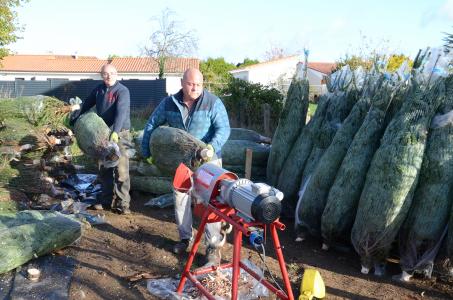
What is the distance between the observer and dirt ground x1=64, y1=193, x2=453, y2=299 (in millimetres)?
3395

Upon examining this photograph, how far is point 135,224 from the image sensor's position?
4.79 m

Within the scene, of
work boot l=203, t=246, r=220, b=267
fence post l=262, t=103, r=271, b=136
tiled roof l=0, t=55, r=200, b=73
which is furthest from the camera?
tiled roof l=0, t=55, r=200, b=73

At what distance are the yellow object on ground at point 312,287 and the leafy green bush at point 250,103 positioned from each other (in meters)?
5.64

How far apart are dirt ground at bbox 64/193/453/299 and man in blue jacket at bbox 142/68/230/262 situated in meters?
0.29

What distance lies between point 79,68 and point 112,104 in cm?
4101

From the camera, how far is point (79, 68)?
142 ft

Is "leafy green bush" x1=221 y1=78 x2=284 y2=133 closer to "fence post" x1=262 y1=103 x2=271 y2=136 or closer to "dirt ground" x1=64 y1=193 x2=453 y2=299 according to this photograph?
"fence post" x1=262 y1=103 x2=271 y2=136

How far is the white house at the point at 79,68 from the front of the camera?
39.5 metres

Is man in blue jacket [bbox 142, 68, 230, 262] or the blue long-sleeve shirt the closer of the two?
man in blue jacket [bbox 142, 68, 230, 262]

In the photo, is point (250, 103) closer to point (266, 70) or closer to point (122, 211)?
point (122, 211)

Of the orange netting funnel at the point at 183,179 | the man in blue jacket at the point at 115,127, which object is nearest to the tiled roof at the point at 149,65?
the man in blue jacket at the point at 115,127

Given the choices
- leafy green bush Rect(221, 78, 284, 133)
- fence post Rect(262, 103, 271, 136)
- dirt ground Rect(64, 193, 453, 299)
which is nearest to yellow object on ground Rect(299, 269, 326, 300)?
dirt ground Rect(64, 193, 453, 299)

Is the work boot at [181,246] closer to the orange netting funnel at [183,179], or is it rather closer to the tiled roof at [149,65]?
the orange netting funnel at [183,179]

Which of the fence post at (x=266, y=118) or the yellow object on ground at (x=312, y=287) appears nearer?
the yellow object on ground at (x=312, y=287)
